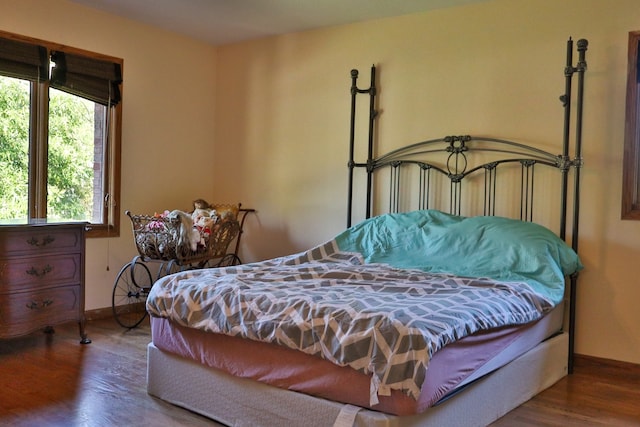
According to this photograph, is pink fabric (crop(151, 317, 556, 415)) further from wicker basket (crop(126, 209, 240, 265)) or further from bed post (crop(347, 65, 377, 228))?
bed post (crop(347, 65, 377, 228))

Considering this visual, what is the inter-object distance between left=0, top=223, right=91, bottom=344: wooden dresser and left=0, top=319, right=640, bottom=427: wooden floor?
20 cm

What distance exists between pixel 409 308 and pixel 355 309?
0.71 ft

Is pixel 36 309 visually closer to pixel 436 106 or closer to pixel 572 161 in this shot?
pixel 436 106

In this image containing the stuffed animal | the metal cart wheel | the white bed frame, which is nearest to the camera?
the white bed frame

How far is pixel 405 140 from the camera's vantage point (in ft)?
13.5

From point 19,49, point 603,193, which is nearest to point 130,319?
point 19,49

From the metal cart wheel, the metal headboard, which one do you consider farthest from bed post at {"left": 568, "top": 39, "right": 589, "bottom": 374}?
the metal cart wheel

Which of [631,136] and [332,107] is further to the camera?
[332,107]

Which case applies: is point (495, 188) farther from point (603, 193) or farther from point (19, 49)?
point (19, 49)

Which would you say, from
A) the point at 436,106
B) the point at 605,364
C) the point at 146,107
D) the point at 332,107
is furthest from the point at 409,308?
the point at 146,107

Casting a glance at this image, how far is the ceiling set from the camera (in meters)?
3.98

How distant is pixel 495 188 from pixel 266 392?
7.19 feet

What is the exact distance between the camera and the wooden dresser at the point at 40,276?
3.27 meters

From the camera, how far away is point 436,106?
13.1ft
